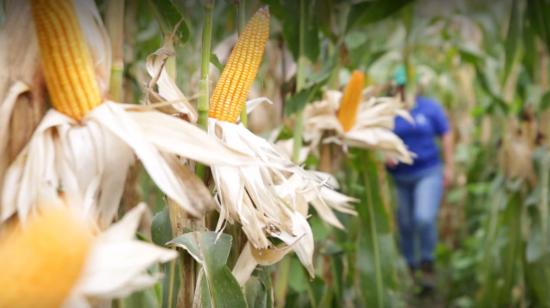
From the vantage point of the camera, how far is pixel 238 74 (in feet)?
2.29

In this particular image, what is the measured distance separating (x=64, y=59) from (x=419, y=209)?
254 cm

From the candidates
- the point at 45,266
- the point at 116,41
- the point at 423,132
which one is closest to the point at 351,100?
the point at 116,41

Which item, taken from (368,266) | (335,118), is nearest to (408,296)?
(368,266)

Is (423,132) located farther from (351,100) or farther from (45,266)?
(45,266)

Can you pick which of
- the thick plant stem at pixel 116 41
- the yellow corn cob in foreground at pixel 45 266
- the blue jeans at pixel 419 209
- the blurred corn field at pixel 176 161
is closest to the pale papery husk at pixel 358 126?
the blurred corn field at pixel 176 161

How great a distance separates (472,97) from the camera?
4.10m

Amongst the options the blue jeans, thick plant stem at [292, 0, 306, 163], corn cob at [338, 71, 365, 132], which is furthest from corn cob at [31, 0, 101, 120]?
the blue jeans

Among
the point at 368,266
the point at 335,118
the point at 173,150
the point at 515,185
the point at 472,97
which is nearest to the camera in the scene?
the point at 173,150

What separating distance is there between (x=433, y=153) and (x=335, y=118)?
1.64 metres

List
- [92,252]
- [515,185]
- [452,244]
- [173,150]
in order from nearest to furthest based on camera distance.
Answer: [92,252]
[173,150]
[515,185]
[452,244]

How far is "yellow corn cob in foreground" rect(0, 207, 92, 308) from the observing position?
38 cm

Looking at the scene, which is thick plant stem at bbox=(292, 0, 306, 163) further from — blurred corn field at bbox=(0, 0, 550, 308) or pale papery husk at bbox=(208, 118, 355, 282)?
pale papery husk at bbox=(208, 118, 355, 282)

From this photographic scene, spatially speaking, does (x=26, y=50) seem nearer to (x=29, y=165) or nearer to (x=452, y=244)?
(x=29, y=165)

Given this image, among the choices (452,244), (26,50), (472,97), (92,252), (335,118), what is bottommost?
(452,244)
